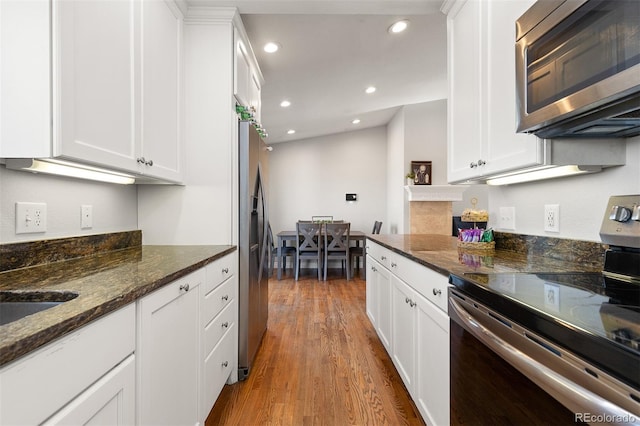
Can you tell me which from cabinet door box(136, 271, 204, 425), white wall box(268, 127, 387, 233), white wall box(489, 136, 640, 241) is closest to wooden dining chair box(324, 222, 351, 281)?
white wall box(268, 127, 387, 233)

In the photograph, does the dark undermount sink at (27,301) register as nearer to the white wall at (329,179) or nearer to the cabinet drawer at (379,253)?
the cabinet drawer at (379,253)

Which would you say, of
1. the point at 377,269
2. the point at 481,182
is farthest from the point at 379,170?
the point at 481,182

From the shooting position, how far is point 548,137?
3.66 feet

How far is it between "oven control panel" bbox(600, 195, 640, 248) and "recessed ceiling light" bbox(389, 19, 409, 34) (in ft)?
7.18

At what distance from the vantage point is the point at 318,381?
1.88m

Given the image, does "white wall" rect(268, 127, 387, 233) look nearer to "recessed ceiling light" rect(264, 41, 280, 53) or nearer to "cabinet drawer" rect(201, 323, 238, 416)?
"recessed ceiling light" rect(264, 41, 280, 53)

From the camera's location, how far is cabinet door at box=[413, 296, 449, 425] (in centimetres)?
115

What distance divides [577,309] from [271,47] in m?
2.80

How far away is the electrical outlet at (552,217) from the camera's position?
52.4 inches

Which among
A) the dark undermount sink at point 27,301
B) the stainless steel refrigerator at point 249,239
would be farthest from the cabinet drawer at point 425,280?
the dark undermount sink at point 27,301

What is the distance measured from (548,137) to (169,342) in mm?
1632

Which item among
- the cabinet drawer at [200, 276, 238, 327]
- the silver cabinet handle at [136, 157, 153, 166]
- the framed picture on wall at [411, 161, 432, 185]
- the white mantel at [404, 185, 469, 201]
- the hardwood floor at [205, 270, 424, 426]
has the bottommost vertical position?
the hardwood floor at [205, 270, 424, 426]

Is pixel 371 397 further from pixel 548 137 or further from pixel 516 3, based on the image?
pixel 516 3

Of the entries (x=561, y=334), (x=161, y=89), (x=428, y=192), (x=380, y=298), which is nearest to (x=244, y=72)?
(x=161, y=89)
